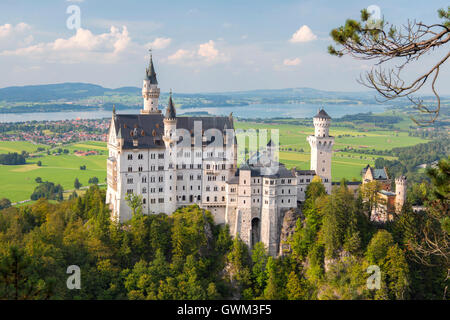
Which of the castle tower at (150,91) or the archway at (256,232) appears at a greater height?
the castle tower at (150,91)

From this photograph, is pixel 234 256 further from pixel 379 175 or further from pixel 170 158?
pixel 379 175

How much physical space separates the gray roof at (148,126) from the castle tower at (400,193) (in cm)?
1987

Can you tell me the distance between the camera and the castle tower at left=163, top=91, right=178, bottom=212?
5338cm

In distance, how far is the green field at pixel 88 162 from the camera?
11606cm

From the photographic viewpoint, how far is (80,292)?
1817 inches

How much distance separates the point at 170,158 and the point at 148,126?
452 cm

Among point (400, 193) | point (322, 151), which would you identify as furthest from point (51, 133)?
point (400, 193)

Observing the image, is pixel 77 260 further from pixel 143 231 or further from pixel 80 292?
pixel 143 231

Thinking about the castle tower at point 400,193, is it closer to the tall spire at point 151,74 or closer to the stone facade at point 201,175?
the stone facade at point 201,175

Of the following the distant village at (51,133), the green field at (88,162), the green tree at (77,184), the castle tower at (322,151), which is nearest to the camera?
the castle tower at (322,151)

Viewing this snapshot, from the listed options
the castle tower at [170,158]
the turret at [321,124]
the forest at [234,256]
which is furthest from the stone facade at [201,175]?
the forest at [234,256]

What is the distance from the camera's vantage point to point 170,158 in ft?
176

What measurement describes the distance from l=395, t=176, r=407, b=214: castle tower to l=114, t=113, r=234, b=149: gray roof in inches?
782

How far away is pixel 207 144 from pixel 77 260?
18.8m
